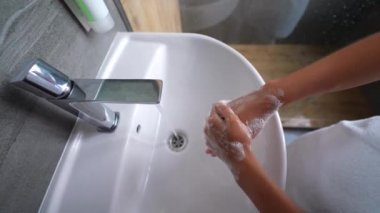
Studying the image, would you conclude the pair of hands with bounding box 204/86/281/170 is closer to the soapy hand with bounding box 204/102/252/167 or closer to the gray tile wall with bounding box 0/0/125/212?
the soapy hand with bounding box 204/102/252/167

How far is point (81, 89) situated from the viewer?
1.31 ft

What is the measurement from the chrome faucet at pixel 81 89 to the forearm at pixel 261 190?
0.66ft

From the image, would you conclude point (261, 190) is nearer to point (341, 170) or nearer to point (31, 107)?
point (341, 170)

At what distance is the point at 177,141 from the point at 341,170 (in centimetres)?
36

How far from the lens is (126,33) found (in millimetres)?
Answer: 660

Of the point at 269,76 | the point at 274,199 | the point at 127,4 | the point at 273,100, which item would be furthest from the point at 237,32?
the point at 274,199

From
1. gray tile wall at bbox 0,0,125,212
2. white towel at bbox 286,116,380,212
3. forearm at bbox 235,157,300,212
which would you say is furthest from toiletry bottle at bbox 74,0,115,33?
white towel at bbox 286,116,380,212

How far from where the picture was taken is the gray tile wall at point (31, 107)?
340mm

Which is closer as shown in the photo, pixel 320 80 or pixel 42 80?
pixel 42 80

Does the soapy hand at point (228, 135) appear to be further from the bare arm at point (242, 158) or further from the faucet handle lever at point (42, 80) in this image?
the faucet handle lever at point (42, 80)

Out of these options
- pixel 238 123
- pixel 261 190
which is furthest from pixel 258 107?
pixel 261 190

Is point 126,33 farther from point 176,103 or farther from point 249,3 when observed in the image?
point 249,3

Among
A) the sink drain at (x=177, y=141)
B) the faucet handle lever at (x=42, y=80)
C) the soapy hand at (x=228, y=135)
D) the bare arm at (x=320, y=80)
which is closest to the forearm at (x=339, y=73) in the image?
the bare arm at (x=320, y=80)

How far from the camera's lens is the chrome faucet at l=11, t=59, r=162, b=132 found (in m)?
0.33
